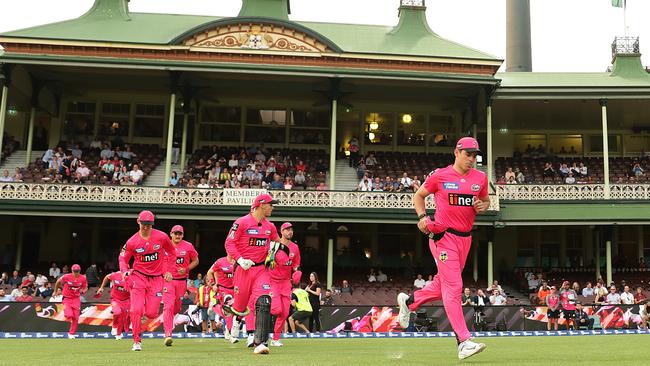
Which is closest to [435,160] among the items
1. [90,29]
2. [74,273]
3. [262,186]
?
[262,186]

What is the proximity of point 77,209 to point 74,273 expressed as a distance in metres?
9.29

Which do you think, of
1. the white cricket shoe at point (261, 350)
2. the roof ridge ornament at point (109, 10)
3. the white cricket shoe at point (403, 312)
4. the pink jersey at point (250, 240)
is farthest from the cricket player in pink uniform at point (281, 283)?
the roof ridge ornament at point (109, 10)

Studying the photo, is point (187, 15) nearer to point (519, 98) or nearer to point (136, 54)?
point (136, 54)

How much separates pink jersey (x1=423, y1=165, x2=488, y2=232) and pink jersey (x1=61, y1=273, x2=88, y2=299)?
1232cm

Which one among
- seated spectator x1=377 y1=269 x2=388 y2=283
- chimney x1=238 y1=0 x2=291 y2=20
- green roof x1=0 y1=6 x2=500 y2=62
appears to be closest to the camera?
seated spectator x1=377 y1=269 x2=388 y2=283

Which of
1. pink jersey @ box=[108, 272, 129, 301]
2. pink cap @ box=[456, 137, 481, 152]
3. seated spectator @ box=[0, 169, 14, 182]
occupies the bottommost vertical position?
pink jersey @ box=[108, 272, 129, 301]

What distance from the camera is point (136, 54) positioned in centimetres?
2731

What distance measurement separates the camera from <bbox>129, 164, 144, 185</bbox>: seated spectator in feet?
89.4

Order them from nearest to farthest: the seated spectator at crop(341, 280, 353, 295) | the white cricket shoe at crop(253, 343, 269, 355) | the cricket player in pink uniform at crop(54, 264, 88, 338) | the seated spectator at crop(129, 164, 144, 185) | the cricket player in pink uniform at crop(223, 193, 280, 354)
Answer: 1. the white cricket shoe at crop(253, 343, 269, 355)
2. the cricket player in pink uniform at crop(223, 193, 280, 354)
3. the cricket player in pink uniform at crop(54, 264, 88, 338)
4. the seated spectator at crop(341, 280, 353, 295)
5. the seated spectator at crop(129, 164, 144, 185)

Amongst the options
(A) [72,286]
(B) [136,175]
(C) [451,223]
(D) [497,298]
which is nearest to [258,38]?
(B) [136,175]

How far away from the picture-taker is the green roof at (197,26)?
94.1ft

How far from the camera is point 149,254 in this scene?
37.7 feet

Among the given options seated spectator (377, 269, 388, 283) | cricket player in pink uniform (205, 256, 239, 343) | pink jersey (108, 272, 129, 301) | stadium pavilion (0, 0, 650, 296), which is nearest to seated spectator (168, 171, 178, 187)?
stadium pavilion (0, 0, 650, 296)

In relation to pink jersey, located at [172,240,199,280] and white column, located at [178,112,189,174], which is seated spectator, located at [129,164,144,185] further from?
pink jersey, located at [172,240,199,280]
